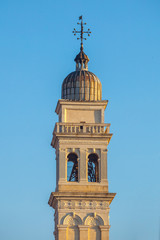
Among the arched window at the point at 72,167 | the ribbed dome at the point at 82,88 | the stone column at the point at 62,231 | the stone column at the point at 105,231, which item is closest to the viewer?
the stone column at the point at 62,231

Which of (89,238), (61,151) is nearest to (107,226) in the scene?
(89,238)

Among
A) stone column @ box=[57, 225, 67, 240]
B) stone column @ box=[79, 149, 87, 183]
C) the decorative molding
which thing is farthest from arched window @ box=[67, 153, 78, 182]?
stone column @ box=[57, 225, 67, 240]

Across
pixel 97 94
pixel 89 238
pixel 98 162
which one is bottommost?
pixel 89 238

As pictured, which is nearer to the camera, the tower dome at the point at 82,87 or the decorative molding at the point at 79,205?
the decorative molding at the point at 79,205

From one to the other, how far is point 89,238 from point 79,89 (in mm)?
11818

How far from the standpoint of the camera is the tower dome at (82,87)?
259ft

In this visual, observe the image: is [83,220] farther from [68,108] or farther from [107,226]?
[68,108]

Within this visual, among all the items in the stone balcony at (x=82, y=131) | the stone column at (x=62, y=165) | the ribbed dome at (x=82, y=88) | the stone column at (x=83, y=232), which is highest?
the ribbed dome at (x=82, y=88)

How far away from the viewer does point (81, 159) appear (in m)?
76.8

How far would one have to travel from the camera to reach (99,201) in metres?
75.4

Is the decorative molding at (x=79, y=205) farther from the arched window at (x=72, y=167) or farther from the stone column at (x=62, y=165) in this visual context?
the arched window at (x=72, y=167)

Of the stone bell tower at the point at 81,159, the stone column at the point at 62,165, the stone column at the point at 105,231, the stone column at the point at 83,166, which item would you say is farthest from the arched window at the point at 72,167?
the stone column at the point at 105,231

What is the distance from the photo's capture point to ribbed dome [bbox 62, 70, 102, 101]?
78875 millimetres

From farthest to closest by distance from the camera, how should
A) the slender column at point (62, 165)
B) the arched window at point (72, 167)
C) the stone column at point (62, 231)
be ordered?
1. the arched window at point (72, 167)
2. the slender column at point (62, 165)
3. the stone column at point (62, 231)
